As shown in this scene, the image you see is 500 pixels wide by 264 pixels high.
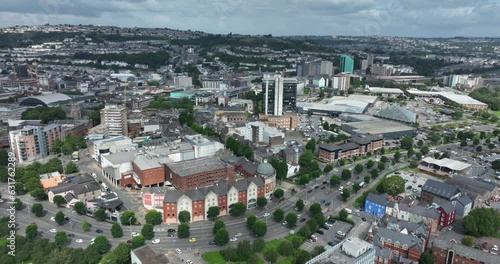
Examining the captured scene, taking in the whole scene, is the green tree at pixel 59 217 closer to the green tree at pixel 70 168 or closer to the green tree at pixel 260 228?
the green tree at pixel 70 168

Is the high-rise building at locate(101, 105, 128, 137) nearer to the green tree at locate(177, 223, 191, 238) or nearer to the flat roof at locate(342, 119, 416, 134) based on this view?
the green tree at locate(177, 223, 191, 238)

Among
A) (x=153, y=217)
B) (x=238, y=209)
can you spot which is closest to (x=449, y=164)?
(x=238, y=209)

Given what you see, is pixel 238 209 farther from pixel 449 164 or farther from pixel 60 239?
pixel 449 164

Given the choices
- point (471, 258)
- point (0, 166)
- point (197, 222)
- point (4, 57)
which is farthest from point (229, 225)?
point (4, 57)

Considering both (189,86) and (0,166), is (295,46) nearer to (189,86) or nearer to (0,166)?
(189,86)

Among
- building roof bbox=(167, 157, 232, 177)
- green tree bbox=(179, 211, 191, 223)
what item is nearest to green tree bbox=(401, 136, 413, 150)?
building roof bbox=(167, 157, 232, 177)

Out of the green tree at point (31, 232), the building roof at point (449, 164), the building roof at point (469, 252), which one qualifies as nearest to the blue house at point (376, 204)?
the building roof at point (469, 252)
